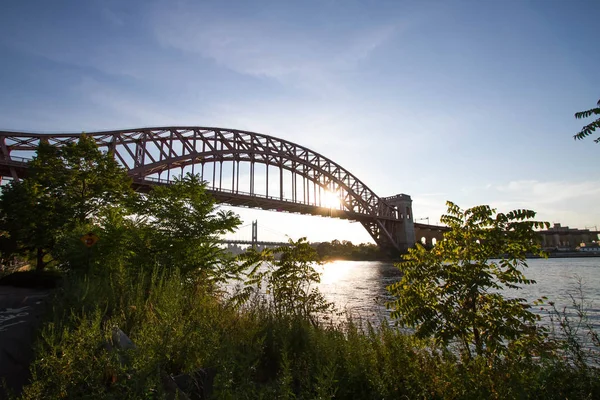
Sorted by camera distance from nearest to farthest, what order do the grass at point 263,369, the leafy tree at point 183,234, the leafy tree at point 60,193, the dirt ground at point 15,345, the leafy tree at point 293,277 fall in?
the grass at point 263,369, the dirt ground at point 15,345, the leafy tree at point 293,277, the leafy tree at point 183,234, the leafy tree at point 60,193

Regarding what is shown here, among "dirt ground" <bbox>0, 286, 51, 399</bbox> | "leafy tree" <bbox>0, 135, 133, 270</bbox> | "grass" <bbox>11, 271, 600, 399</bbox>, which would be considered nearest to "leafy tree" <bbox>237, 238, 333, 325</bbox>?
"grass" <bbox>11, 271, 600, 399</bbox>

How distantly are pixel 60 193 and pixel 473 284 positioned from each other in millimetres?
18753

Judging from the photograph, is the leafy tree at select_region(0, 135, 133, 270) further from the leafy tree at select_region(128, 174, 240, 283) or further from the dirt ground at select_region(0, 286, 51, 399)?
the dirt ground at select_region(0, 286, 51, 399)

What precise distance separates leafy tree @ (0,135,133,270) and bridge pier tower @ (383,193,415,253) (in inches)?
2537

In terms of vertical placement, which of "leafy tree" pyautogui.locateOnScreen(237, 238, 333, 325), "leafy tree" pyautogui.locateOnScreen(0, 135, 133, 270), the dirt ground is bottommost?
the dirt ground

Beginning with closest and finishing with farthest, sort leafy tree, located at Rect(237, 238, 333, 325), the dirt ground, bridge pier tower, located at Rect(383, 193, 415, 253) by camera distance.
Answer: the dirt ground
leafy tree, located at Rect(237, 238, 333, 325)
bridge pier tower, located at Rect(383, 193, 415, 253)

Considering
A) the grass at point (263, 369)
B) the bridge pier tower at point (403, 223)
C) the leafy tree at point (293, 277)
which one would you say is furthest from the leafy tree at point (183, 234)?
the bridge pier tower at point (403, 223)

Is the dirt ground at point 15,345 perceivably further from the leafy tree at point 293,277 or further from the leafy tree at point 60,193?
the leafy tree at point 60,193

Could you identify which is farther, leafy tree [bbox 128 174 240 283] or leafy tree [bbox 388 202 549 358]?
leafy tree [bbox 128 174 240 283]

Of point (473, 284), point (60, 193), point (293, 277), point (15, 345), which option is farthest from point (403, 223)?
point (15, 345)

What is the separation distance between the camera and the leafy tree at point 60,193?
598 inches

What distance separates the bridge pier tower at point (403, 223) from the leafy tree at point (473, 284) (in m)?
70.0

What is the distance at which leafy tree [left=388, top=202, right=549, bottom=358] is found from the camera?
3975 millimetres

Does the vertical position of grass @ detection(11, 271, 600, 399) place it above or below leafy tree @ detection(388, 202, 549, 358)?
below
